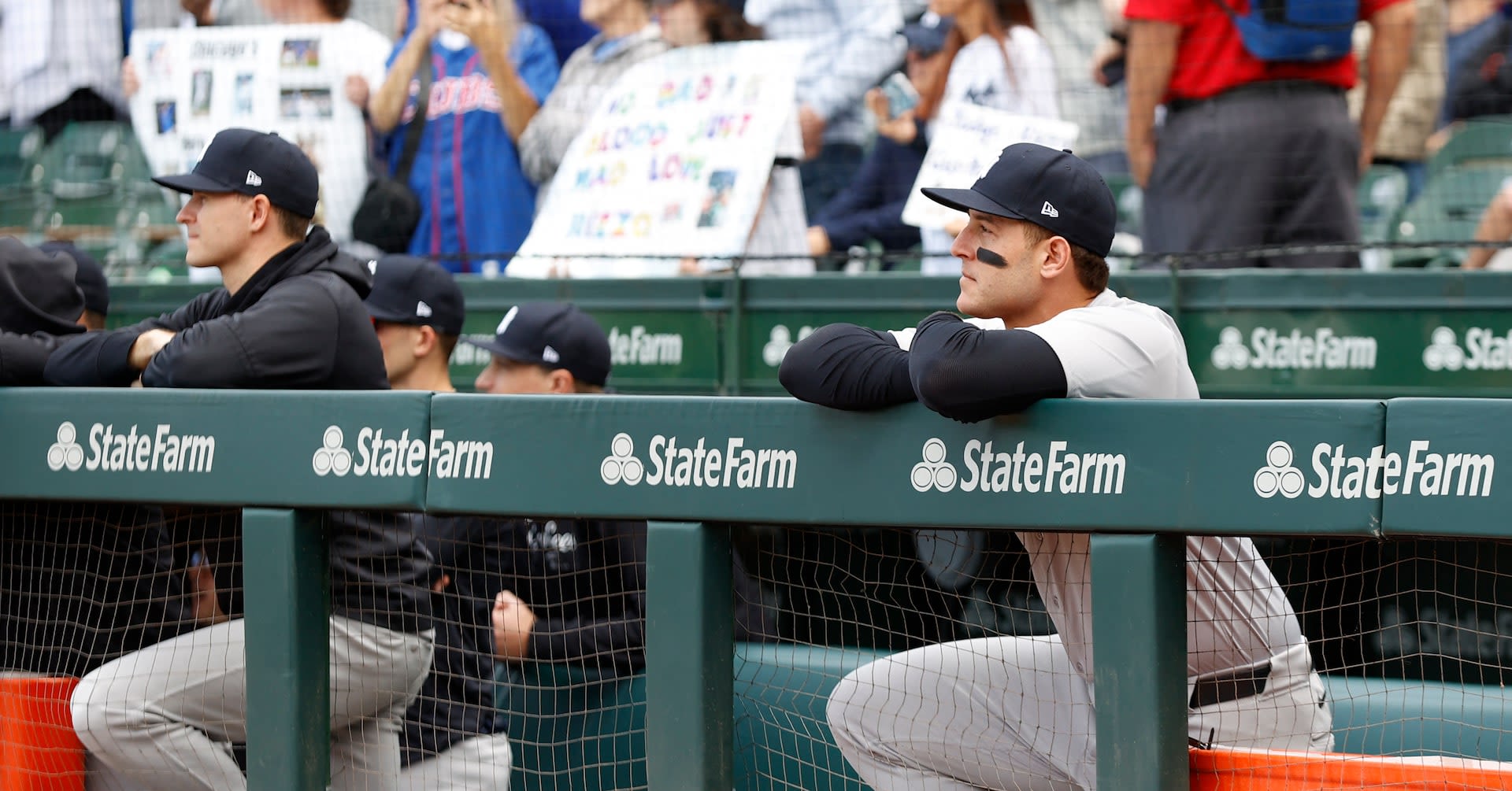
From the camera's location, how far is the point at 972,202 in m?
2.92

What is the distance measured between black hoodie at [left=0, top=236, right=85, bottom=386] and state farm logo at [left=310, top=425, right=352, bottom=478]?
3.44ft

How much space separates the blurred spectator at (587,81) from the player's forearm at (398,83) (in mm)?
645

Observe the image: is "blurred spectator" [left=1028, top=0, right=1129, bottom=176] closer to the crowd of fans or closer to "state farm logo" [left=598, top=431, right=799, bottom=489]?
the crowd of fans

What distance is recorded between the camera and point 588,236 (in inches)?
273

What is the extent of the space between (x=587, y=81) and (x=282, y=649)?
16.1ft

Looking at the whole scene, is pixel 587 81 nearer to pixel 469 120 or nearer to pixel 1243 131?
pixel 469 120

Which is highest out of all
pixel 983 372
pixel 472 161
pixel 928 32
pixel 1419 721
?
pixel 928 32

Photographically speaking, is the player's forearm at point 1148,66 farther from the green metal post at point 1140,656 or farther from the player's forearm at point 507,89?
the green metal post at point 1140,656

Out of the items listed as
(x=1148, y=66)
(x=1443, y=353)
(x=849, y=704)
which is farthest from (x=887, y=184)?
(x=849, y=704)

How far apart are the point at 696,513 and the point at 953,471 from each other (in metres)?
0.45

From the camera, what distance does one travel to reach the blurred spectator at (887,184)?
702cm

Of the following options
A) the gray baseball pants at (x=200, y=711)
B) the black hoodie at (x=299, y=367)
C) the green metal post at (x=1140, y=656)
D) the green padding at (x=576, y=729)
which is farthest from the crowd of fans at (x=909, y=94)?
the green metal post at (x=1140, y=656)

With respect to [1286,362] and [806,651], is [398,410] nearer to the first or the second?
[806,651]

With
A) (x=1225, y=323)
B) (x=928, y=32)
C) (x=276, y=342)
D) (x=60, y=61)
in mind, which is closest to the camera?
(x=276, y=342)
